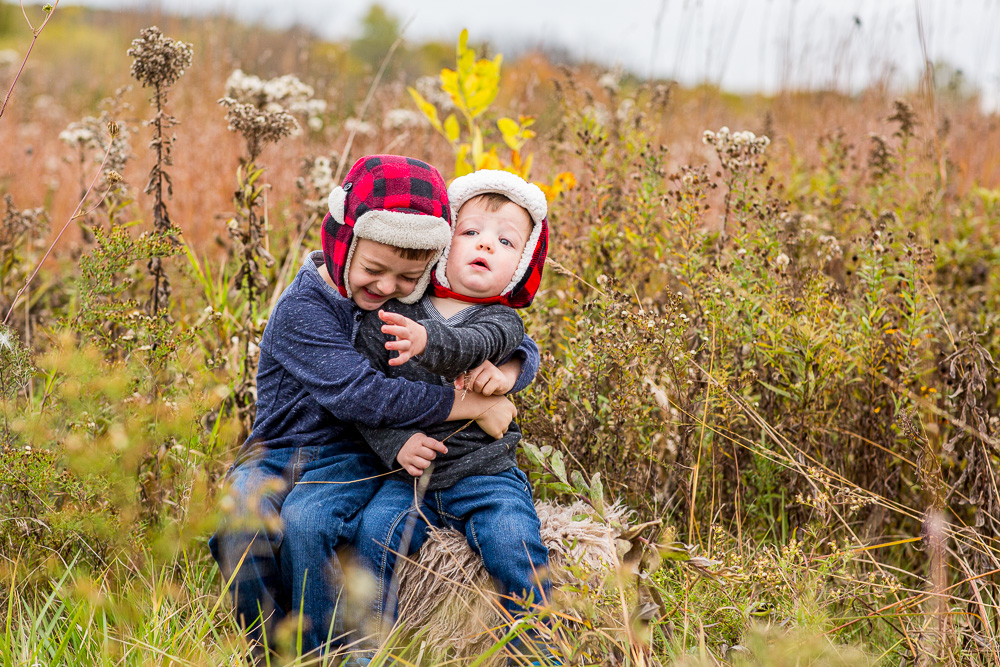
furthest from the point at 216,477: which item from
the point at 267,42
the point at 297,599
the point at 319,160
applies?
the point at 267,42

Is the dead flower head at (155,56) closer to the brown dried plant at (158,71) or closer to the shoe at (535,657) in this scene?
the brown dried plant at (158,71)

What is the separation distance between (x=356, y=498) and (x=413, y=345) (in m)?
0.46

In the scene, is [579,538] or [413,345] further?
[579,538]

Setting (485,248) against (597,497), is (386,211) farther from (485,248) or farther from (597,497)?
(597,497)

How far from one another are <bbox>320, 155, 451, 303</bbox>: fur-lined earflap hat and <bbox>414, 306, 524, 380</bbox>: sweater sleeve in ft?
0.64

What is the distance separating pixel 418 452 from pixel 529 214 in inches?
25.2

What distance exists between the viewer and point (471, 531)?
178cm

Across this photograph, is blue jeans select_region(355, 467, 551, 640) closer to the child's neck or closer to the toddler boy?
the toddler boy

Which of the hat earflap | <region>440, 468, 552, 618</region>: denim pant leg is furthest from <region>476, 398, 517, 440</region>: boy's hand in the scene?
the hat earflap

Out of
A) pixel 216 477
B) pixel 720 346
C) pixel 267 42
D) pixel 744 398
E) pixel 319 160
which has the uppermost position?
pixel 267 42

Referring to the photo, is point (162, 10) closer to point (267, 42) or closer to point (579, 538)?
point (267, 42)

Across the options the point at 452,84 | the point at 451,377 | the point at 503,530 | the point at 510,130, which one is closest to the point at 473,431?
the point at 451,377

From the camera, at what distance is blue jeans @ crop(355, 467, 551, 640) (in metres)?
1.71

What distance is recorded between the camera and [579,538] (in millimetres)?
1837
